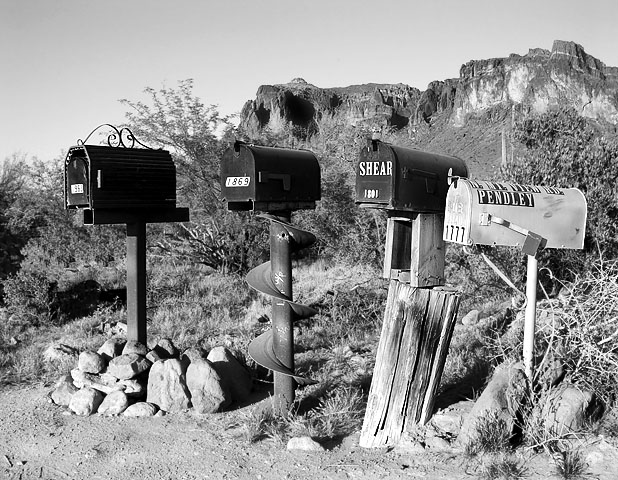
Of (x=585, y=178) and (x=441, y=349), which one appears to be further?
(x=585, y=178)

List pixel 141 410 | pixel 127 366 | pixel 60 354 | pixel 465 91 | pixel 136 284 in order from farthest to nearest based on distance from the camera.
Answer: pixel 465 91
pixel 60 354
pixel 136 284
pixel 127 366
pixel 141 410

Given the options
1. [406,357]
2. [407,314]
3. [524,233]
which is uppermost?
[524,233]

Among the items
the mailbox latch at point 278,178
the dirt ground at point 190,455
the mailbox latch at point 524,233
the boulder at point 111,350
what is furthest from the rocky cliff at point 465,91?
the mailbox latch at point 524,233

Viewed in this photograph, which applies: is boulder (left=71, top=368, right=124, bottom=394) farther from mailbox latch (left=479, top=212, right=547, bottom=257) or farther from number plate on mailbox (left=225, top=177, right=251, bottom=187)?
mailbox latch (left=479, top=212, right=547, bottom=257)

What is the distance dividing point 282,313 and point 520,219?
1.72 m

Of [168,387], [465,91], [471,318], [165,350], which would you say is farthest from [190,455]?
[465,91]

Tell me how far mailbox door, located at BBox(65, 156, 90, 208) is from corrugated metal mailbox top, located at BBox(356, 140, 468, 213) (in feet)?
7.82

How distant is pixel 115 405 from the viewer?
4367 mm

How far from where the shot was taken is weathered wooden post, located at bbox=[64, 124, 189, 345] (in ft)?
15.6

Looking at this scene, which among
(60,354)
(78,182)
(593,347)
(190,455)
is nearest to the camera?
(593,347)

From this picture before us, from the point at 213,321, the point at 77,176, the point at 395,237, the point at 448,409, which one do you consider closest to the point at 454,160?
the point at 395,237

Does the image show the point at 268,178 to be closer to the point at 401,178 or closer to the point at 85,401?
the point at 401,178

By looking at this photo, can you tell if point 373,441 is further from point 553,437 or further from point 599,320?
point 599,320

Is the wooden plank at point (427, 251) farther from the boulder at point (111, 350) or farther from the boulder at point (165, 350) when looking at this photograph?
the boulder at point (111, 350)
